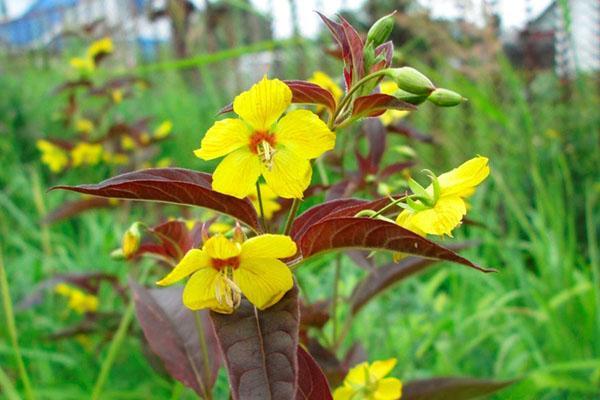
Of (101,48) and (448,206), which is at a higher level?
(101,48)

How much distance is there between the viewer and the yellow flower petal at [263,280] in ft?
1.81

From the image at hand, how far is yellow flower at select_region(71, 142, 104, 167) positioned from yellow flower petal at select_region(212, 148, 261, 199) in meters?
1.75

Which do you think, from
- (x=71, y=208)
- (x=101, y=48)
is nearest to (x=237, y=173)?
(x=71, y=208)

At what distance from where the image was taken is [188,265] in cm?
55

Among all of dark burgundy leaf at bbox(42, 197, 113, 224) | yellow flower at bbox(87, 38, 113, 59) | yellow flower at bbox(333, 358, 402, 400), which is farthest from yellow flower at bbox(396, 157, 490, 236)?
yellow flower at bbox(87, 38, 113, 59)

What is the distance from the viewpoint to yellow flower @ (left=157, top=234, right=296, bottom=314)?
0.54 m

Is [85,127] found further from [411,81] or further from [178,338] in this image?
[411,81]

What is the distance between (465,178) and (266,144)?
0.16 metres

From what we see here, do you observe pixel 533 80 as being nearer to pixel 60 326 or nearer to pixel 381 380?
pixel 60 326

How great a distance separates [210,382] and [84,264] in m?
1.40

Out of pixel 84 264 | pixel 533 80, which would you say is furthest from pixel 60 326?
pixel 533 80

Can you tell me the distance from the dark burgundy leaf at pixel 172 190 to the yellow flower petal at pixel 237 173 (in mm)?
13

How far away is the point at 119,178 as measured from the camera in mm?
545

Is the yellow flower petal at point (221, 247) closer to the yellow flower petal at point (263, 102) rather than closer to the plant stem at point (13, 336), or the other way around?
the yellow flower petal at point (263, 102)
